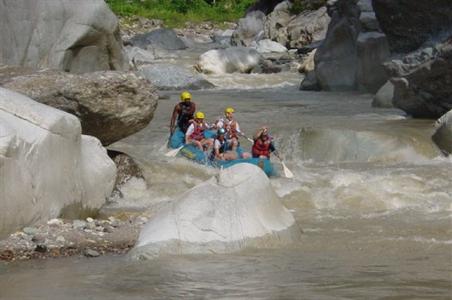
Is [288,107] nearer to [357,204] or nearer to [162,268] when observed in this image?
[357,204]

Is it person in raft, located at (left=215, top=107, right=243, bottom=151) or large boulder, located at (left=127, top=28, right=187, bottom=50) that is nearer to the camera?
person in raft, located at (left=215, top=107, right=243, bottom=151)

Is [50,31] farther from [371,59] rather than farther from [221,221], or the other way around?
[221,221]

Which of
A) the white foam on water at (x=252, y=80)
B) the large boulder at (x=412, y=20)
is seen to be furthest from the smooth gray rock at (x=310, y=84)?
the large boulder at (x=412, y=20)

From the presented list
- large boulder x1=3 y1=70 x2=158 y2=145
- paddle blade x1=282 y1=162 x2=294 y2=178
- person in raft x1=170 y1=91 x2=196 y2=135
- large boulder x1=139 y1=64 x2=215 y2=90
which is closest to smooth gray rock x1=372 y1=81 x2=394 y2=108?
person in raft x1=170 y1=91 x2=196 y2=135

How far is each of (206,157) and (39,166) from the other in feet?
16.4

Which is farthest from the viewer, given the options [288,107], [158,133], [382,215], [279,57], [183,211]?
[279,57]

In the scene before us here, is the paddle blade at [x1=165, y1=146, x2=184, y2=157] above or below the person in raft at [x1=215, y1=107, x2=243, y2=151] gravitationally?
below

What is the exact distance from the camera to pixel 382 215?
11.5 m

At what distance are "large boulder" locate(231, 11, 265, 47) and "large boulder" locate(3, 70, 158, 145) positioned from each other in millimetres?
25559

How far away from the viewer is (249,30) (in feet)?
128

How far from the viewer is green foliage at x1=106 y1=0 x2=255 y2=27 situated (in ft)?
155

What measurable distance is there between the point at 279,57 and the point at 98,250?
23580 millimetres

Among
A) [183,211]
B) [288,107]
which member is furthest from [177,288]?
[288,107]

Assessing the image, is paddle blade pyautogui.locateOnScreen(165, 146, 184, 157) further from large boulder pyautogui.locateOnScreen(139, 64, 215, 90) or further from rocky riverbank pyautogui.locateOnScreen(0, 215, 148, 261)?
large boulder pyautogui.locateOnScreen(139, 64, 215, 90)
